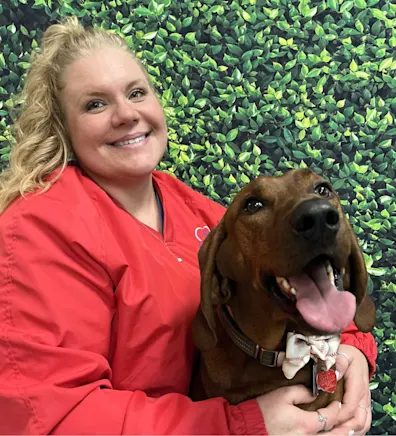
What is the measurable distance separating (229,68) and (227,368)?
52.7 inches

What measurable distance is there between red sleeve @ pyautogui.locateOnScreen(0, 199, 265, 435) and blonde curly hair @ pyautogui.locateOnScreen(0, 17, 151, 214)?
11.0 inches

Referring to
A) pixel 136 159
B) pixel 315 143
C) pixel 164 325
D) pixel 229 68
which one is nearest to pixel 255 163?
pixel 315 143

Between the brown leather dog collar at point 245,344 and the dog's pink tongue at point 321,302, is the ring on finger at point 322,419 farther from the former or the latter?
the dog's pink tongue at point 321,302

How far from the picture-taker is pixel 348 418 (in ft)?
4.35

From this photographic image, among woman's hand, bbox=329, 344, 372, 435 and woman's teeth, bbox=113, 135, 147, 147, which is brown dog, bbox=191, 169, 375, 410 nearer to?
woman's hand, bbox=329, 344, 372, 435

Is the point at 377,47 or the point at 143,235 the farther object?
the point at 377,47

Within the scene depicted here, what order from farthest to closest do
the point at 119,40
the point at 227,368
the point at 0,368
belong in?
1. the point at 119,40
2. the point at 227,368
3. the point at 0,368

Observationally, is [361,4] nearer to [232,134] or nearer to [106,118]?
[232,134]

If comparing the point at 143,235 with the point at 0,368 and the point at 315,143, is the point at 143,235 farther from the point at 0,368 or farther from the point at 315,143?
the point at 315,143

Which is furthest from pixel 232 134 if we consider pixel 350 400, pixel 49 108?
pixel 350 400

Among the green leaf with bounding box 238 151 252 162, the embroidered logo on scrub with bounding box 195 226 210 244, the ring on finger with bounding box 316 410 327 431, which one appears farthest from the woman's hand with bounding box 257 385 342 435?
the green leaf with bounding box 238 151 252 162

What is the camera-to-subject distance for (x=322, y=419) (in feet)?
4.08

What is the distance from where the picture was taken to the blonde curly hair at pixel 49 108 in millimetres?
1516

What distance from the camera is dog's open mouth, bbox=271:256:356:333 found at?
1.05 m
